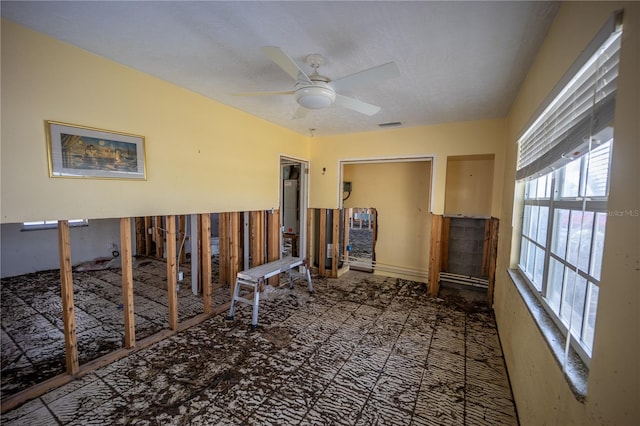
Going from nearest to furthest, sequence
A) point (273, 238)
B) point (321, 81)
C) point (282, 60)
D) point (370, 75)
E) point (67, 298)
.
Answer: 1. point (282, 60)
2. point (370, 75)
3. point (321, 81)
4. point (67, 298)
5. point (273, 238)

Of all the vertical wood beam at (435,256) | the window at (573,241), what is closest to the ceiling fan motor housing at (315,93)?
the window at (573,241)

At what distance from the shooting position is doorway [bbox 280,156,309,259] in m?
4.80

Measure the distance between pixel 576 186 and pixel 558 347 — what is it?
78cm

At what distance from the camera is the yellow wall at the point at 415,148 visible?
3369mm

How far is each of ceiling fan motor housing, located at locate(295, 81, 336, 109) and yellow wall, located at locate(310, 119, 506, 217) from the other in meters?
2.24

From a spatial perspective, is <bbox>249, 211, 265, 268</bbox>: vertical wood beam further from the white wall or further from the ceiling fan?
the white wall

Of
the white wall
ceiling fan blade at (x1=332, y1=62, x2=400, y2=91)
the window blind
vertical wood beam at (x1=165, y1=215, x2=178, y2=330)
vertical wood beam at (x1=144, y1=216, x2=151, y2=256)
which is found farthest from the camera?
vertical wood beam at (x1=144, y1=216, x2=151, y2=256)

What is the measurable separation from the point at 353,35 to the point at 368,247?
494 centimetres

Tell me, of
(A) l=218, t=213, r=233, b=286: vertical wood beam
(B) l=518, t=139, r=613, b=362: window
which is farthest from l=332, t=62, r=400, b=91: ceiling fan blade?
(A) l=218, t=213, r=233, b=286: vertical wood beam

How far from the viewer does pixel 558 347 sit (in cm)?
112

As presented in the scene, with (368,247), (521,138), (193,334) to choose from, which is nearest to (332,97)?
(521,138)

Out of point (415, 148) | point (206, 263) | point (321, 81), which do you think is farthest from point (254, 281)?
point (415, 148)

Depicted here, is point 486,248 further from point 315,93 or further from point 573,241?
point 315,93

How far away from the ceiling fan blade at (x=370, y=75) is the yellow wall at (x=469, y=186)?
2.76 metres
